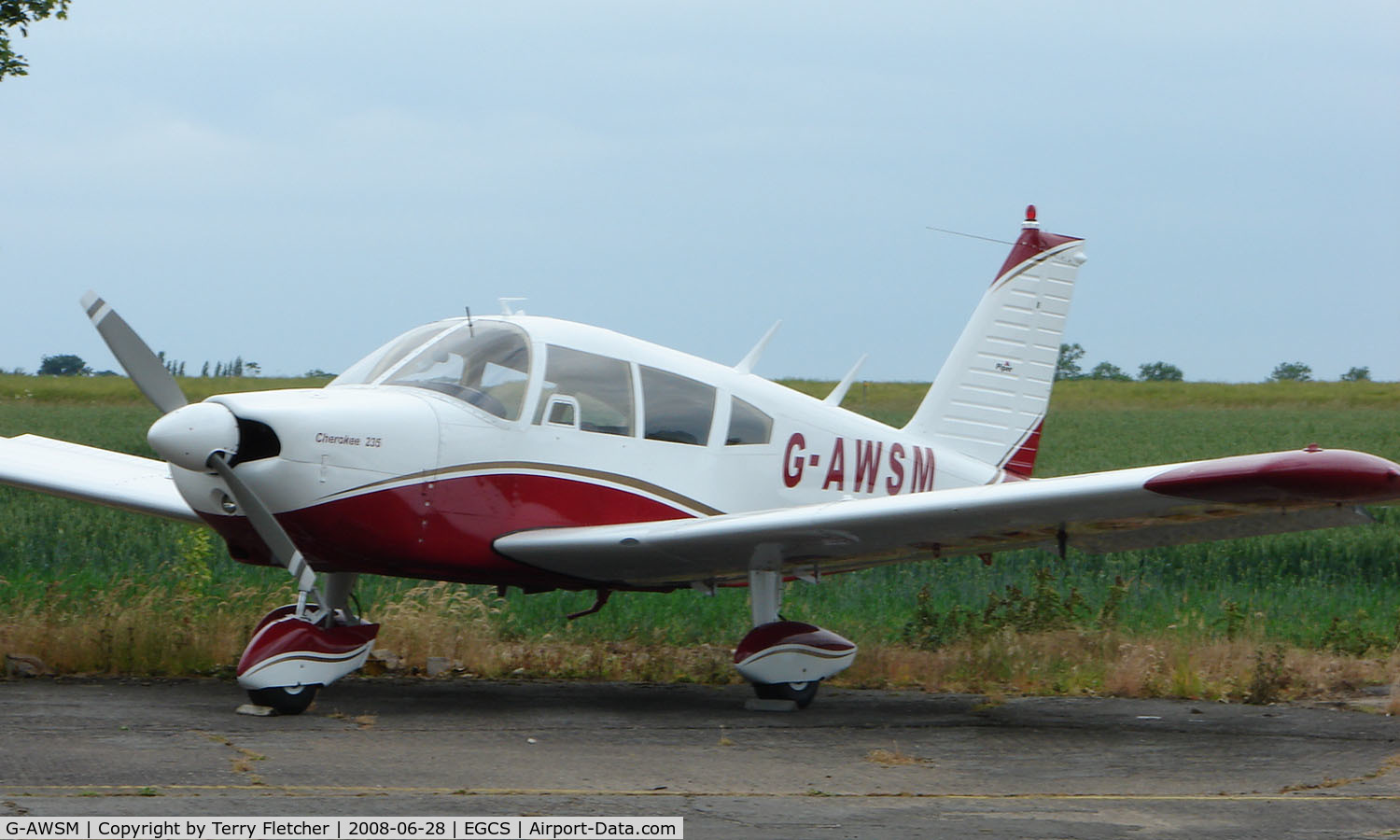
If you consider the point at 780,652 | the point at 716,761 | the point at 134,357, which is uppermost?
the point at 134,357

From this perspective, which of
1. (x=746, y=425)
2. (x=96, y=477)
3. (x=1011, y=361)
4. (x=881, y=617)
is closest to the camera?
(x=746, y=425)

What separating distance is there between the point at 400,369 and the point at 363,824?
3.93 m

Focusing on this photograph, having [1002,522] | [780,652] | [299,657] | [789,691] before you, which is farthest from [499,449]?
[1002,522]

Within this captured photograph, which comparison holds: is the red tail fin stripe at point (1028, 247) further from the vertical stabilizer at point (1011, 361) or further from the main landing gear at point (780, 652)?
the main landing gear at point (780, 652)

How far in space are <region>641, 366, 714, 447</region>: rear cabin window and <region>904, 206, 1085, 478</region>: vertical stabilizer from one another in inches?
102

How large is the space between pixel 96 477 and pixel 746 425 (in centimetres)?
452

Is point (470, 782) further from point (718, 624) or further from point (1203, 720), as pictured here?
point (718, 624)

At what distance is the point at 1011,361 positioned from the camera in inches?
450

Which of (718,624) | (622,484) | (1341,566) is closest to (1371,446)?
(1341,566)

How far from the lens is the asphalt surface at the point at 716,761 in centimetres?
539

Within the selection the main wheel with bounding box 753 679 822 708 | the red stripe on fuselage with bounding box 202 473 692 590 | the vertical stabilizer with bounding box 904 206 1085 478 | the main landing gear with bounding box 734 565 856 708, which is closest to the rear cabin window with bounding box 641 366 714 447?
the red stripe on fuselage with bounding box 202 473 692 590

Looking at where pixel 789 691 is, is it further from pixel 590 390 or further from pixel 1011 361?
pixel 1011 361

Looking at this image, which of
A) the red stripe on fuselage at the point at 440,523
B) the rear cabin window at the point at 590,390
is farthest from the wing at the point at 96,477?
the rear cabin window at the point at 590,390

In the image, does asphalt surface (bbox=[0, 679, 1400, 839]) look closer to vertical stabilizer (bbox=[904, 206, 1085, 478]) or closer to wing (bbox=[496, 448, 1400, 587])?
wing (bbox=[496, 448, 1400, 587])
